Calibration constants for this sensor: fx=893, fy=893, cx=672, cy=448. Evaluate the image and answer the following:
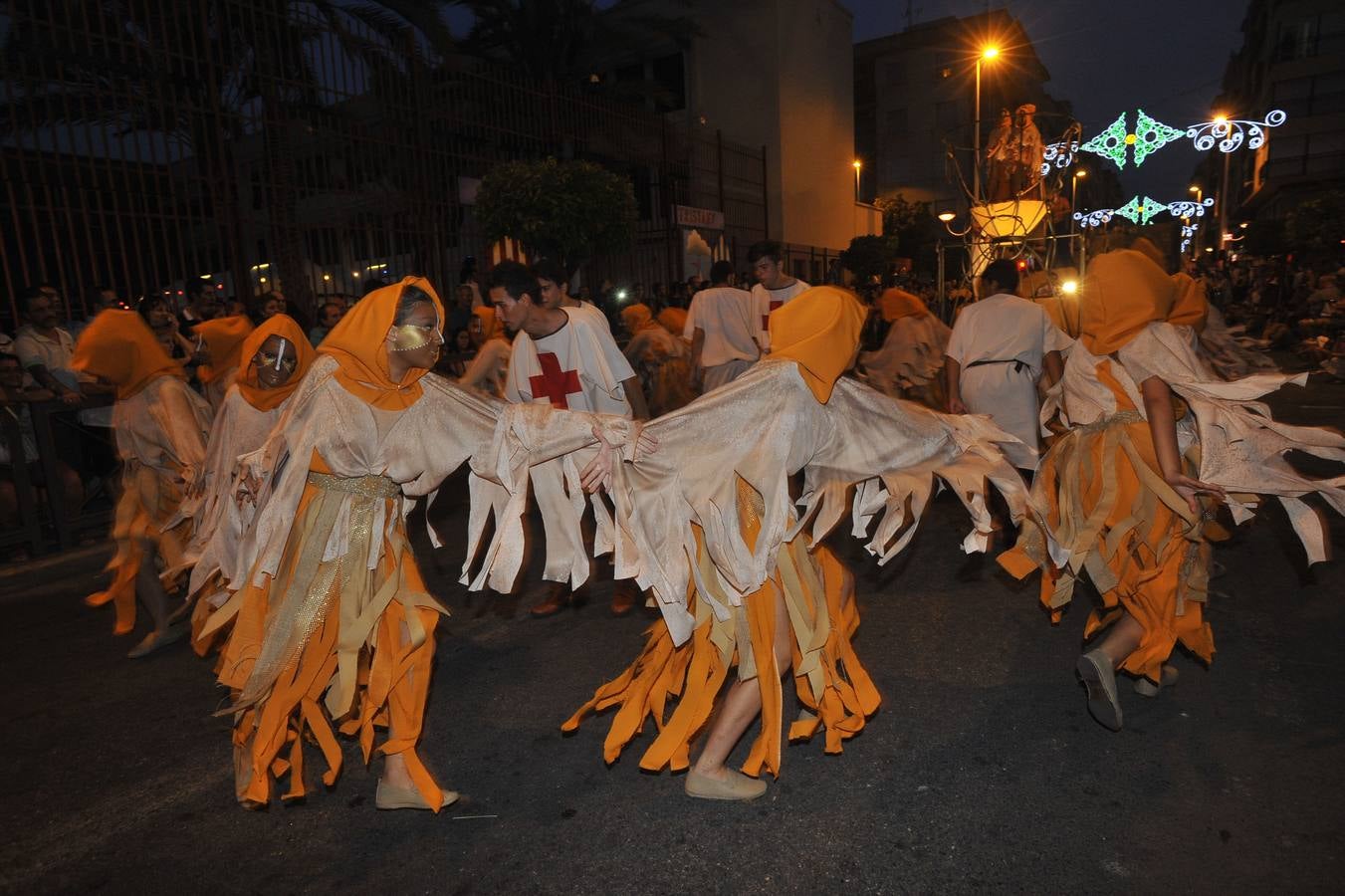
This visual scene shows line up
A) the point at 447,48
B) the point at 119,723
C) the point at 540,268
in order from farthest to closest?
the point at 447,48
the point at 540,268
the point at 119,723

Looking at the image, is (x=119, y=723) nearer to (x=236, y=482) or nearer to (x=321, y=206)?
(x=236, y=482)

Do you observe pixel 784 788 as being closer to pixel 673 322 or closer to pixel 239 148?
pixel 673 322

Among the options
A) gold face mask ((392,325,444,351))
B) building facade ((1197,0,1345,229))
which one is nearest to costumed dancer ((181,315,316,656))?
gold face mask ((392,325,444,351))

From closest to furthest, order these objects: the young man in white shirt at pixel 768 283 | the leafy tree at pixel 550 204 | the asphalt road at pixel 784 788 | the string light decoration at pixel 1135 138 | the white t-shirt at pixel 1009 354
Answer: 1. the asphalt road at pixel 784 788
2. the white t-shirt at pixel 1009 354
3. the young man in white shirt at pixel 768 283
4. the leafy tree at pixel 550 204
5. the string light decoration at pixel 1135 138

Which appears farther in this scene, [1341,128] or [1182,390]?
[1341,128]

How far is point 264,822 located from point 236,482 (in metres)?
1.19

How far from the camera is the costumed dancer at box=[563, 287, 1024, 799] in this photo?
2.97 metres

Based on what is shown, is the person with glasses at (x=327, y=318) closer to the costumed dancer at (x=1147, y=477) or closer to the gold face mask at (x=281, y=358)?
the gold face mask at (x=281, y=358)

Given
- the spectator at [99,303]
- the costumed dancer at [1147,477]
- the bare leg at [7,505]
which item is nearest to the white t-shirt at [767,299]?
the costumed dancer at [1147,477]

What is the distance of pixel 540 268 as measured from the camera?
15.2 feet

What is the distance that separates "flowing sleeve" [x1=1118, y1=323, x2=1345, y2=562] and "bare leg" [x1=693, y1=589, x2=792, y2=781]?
1782 millimetres

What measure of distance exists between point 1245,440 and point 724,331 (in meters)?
4.28

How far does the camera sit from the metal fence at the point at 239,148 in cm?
829

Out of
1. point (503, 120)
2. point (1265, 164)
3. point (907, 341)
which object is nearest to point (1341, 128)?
point (1265, 164)
